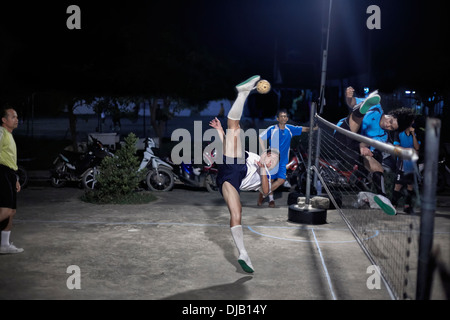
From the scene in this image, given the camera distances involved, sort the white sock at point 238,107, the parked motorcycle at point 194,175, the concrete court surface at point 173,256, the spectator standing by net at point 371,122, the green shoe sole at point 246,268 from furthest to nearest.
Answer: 1. the parked motorcycle at point 194,175
2. the spectator standing by net at point 371,122
3. the white sock at point 238,107
4. the green shoe sole at point 246,268
5. the concrete court surface at point 173,256

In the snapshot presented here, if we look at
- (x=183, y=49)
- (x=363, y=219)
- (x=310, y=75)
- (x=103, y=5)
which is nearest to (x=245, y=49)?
(x=310, y=75)

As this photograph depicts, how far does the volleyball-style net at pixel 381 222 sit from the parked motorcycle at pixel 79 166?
5320mm

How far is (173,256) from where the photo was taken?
6.79 m

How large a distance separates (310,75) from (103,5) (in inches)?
1127

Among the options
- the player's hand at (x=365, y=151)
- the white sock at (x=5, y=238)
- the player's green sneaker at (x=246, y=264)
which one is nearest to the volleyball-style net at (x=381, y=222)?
the player's hand at (x=365, y=151)

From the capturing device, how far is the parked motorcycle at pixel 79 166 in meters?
12.4

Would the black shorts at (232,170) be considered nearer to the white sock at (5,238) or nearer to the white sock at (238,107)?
the white sock at (238,107)

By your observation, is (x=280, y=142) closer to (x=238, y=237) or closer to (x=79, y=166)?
(x=238, y=237)

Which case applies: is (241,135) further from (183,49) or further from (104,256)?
(183,49)

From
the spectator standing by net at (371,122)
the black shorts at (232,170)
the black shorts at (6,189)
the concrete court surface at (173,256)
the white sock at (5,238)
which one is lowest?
the concrete court surface at (173,256)

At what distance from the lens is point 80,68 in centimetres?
1867

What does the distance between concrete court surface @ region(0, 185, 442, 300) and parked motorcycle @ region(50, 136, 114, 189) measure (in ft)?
6.72

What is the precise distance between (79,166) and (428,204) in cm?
1026

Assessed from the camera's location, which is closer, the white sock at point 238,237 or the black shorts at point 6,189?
the white sock at point 238,237
